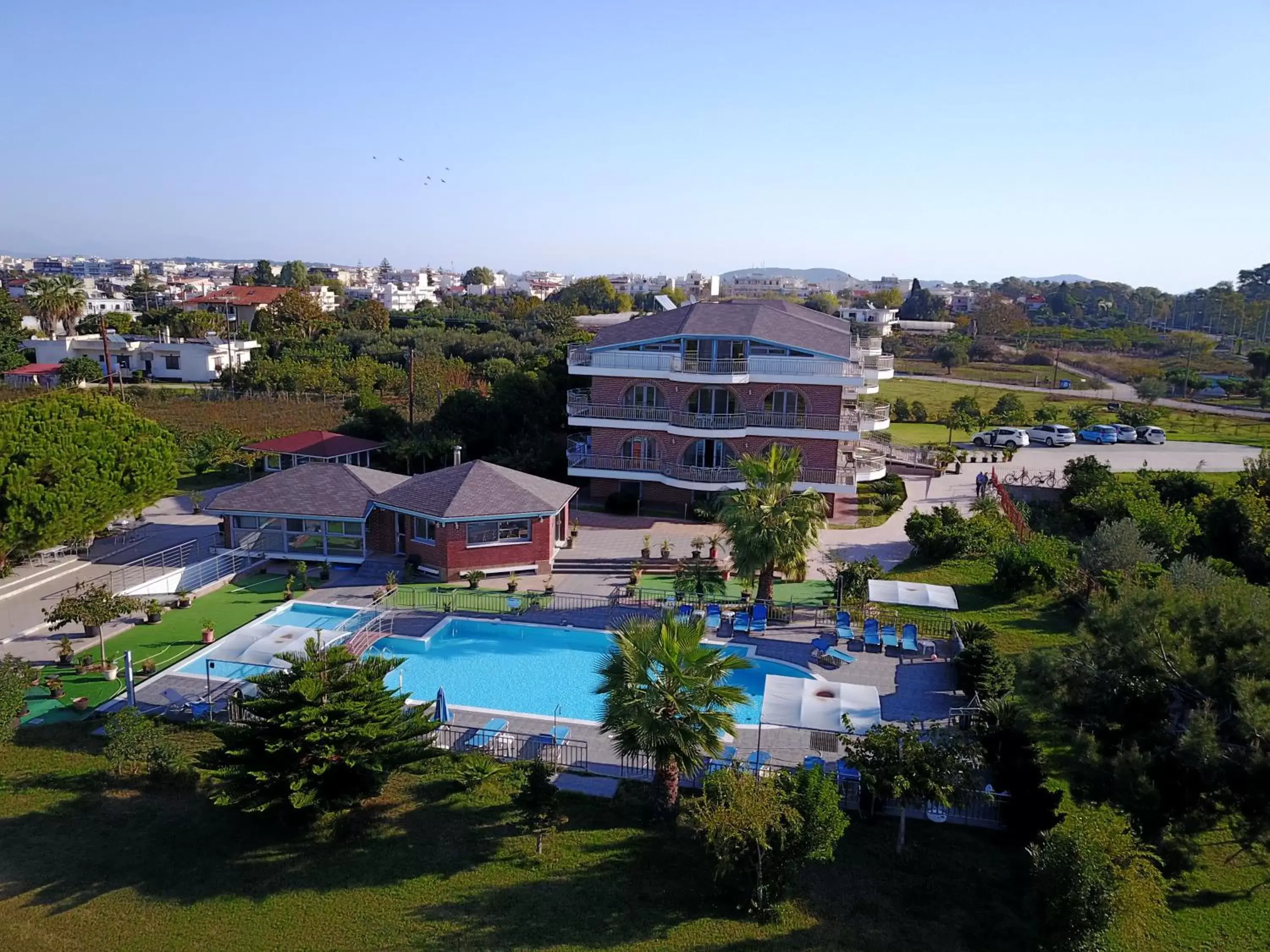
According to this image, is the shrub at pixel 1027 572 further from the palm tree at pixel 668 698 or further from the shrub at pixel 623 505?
the palm tree at pixel 668 698

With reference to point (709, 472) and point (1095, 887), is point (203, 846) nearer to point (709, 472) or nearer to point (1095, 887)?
point (1095, 887)

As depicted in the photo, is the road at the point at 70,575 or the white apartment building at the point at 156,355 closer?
the road at the point at 70,575

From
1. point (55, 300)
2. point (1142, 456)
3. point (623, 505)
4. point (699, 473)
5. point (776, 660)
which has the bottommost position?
point (776, 660)

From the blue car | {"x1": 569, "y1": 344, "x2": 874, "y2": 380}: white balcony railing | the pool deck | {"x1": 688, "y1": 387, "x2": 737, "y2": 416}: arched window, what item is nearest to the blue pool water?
the pool deck

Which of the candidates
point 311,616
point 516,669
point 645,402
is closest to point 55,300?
point 645,402

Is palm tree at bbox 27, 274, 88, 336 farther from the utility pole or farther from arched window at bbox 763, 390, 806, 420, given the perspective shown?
arched window at bbox 763, 390, 806, 420

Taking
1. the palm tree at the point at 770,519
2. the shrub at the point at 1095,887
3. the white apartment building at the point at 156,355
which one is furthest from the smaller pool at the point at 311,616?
the white apartment building at the point at 156,355

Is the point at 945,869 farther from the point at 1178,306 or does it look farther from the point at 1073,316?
the point at 1178,306
